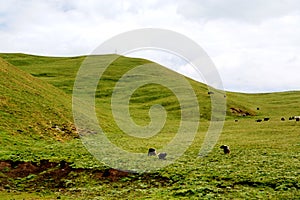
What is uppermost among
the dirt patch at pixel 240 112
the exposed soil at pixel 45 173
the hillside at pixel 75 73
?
the hillside at pixel 75 73

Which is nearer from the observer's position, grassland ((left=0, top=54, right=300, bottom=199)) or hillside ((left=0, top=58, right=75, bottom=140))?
grassland ((left=0, top=54, right=300, bottom=199))

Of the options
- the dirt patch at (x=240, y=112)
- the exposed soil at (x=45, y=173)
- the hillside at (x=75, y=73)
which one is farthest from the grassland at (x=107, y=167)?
the hillside at (x=75, y=73)

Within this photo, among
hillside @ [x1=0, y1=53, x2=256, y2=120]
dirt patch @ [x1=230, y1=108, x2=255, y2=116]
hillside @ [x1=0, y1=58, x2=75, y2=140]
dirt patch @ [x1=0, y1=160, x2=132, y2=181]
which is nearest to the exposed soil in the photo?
dirt patch @ [x1=0, y1=160, x2=132, y2=181]

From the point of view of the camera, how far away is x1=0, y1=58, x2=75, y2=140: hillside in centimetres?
4403

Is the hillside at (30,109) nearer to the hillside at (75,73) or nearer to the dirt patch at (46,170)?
the dirt patch at (46,170)

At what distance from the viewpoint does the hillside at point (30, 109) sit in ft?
144

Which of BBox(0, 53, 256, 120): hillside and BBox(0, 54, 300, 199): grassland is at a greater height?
BBox(0, 53, 256, 120): hillside

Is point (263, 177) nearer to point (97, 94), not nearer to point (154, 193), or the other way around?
point (154, 193)

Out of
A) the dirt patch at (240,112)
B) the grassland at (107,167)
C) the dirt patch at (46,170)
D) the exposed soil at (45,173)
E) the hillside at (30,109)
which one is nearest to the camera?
the grassland at (107,167)

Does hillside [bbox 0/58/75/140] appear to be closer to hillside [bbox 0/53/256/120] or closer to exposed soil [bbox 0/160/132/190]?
exposed soil [bbox 0/160/132/190]

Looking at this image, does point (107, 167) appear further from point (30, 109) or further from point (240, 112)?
point (240, 112)

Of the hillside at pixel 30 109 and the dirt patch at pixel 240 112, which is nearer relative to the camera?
the hillside at pixel 30 109

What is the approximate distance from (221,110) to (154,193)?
60147mm

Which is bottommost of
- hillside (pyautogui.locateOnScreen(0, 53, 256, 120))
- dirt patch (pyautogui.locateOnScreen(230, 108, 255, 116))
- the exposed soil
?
the exposed soil
